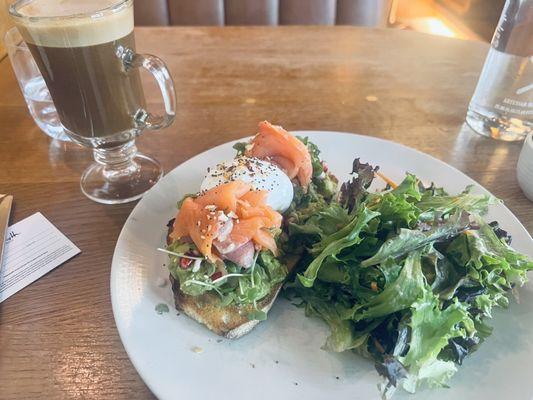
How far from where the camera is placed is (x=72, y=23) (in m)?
1.17

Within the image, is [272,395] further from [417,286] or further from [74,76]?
[74,76]

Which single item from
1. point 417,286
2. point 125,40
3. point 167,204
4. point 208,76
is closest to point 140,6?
point 208,76

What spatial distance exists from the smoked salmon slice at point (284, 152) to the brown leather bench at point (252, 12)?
176 cm

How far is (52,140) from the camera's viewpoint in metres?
→ 1.69

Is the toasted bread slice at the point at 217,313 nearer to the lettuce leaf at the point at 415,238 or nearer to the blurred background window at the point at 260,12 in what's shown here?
the lettuce leaf at the point at 415,238

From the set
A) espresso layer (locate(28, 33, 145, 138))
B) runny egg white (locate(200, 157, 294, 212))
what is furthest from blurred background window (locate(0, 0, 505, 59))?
runny egg white (locate(200, 157, 294, 212))

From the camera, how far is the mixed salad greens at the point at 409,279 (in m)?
0.91

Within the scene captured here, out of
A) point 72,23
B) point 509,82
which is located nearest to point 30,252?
point 72,23

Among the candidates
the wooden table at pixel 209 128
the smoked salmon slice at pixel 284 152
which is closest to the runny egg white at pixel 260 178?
the smoked salmon slice at pixel 284 152

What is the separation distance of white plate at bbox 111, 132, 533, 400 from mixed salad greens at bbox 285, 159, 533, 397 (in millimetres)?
39

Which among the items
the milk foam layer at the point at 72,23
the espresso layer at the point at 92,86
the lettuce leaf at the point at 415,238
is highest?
the milk foam layer at the point at 72,23

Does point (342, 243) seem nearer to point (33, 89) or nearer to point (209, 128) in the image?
point (209, 128)

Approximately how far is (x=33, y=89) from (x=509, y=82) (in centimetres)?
190

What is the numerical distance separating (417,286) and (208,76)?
1.55 meters
